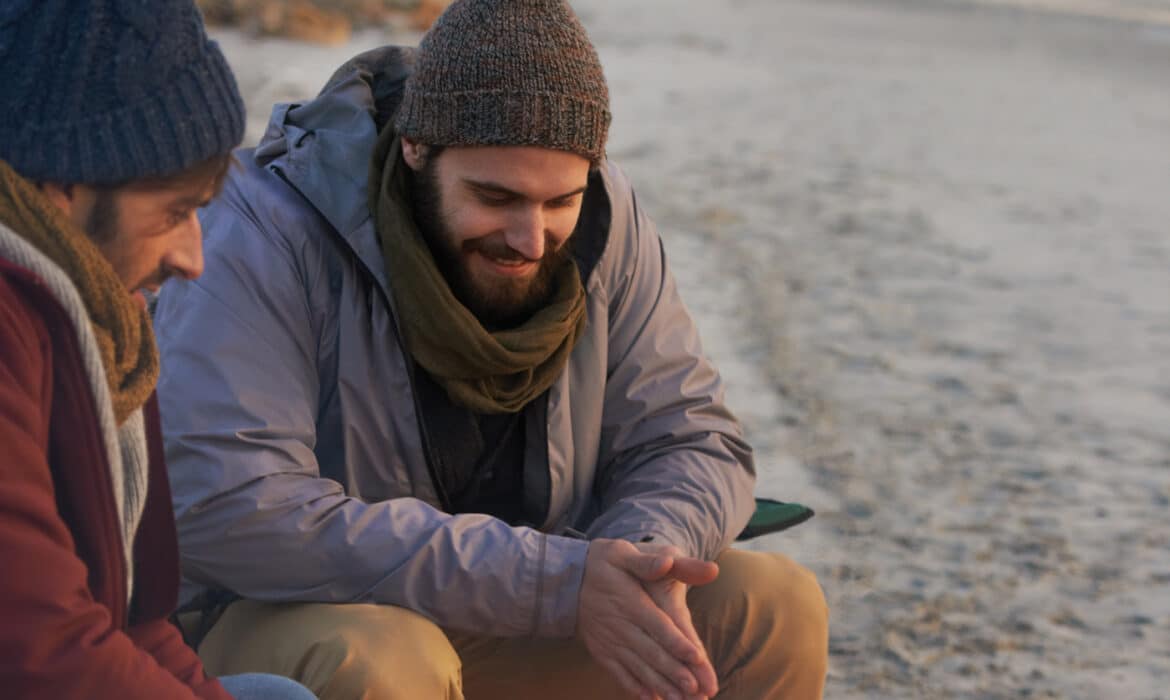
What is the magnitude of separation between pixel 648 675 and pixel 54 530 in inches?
45.5

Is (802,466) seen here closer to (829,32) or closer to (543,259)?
(543,259)

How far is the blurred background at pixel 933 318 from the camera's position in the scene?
3719 millimetres

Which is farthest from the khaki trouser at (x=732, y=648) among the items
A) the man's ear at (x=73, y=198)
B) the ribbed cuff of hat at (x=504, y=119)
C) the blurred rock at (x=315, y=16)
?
the blurred rock at (x=315, y=16)

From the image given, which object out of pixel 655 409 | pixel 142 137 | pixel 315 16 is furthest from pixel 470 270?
pixel 315 16

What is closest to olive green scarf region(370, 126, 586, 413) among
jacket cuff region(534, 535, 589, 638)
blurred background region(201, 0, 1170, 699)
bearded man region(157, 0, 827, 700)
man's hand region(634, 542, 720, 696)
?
bearded man region(157, 0, 827, 700)

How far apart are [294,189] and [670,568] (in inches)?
35.0

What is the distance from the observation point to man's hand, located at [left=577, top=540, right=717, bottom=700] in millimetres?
2256

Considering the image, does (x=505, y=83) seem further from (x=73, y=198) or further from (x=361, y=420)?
(x=73, y=198)

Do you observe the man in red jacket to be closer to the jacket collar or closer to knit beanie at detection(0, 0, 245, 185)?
knit beanie at detection(0, 0, 245, 185)

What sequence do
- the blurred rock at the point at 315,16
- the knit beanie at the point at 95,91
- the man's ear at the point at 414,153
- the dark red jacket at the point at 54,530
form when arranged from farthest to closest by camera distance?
the blurred rock at the point at 315,16, the man's ear at the point at 414,153, the knit beanie at the point at 95,91, the dark red jacket at the point at 54,530

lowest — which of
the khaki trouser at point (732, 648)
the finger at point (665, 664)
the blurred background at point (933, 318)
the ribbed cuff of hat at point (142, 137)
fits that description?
the blurred background at point (933, 318)

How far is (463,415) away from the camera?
99.4 inches

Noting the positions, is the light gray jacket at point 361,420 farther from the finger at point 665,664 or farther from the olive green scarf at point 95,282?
the olive green scarf at point 95,282

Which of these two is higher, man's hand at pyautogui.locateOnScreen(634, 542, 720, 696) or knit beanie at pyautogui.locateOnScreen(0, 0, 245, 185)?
knit beanie at pyautogui.locateOnScreen(0, 0, 245, 185)
